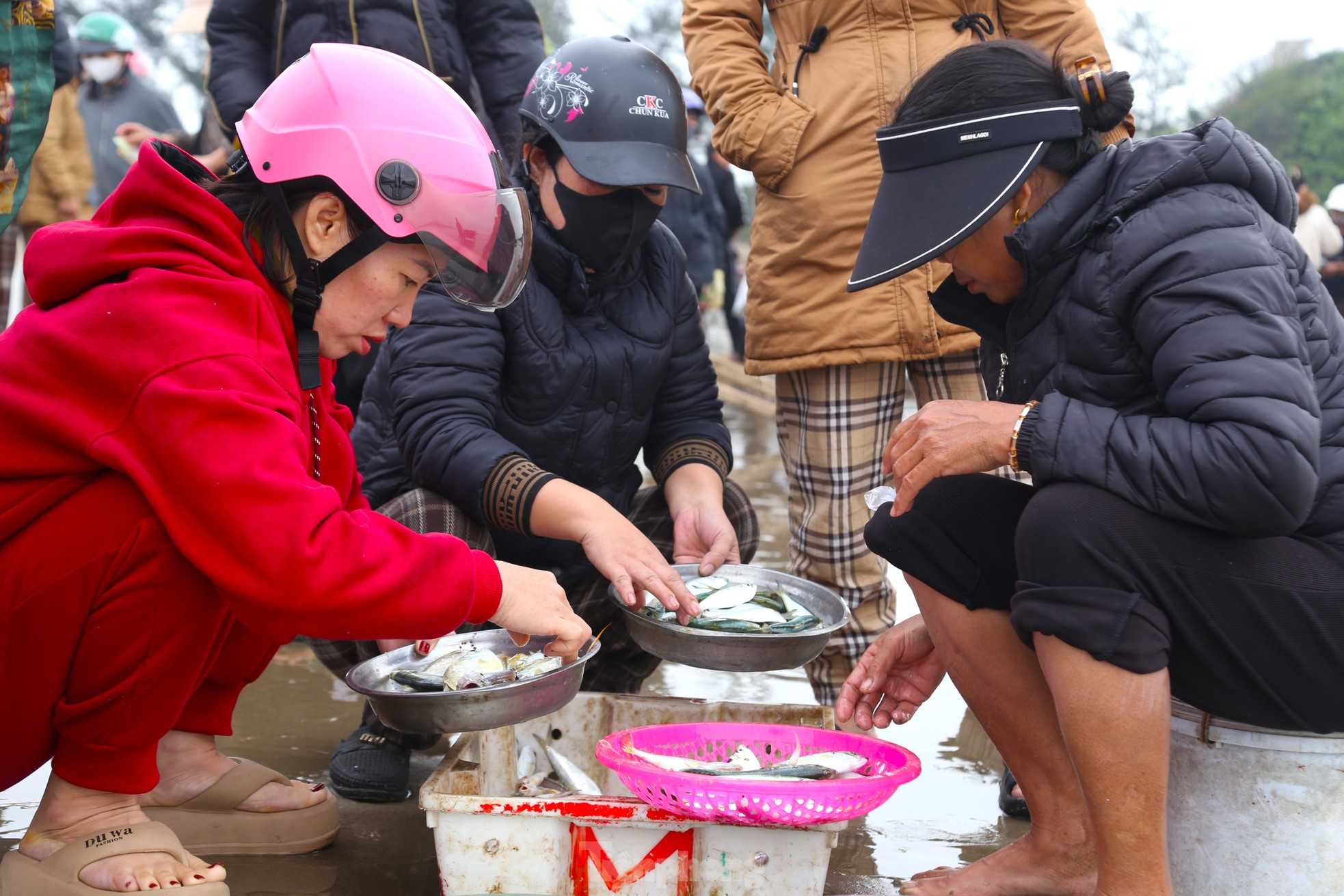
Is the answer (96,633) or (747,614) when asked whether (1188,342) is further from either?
(96,633)

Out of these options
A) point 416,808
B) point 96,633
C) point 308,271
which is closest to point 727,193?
point 416,808

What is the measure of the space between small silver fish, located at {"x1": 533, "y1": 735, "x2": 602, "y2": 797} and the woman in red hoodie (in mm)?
435

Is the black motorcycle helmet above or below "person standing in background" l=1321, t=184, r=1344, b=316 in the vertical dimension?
above

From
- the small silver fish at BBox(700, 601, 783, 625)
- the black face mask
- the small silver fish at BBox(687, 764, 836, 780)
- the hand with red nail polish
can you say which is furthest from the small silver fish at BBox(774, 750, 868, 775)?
the black face mask

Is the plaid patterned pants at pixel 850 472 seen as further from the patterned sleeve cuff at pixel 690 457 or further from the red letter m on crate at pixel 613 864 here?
the red letter m on crate at pixel 613 864

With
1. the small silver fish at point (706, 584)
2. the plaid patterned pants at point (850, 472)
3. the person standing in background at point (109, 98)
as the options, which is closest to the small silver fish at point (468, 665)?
the small silver fish at point (706, 584)

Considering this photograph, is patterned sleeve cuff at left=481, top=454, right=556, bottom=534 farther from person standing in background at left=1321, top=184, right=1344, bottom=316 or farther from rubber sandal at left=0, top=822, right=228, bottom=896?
person standing in background at left=1321, top=184, right=1344, bottom=316

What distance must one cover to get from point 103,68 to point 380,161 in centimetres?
635

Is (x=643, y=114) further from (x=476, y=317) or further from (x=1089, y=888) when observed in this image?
(x=1089, y=888)

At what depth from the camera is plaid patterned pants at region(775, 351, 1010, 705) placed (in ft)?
9.55

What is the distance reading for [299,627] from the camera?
69.3 inches

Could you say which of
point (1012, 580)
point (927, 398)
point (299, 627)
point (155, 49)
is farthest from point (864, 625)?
point (155, 49)

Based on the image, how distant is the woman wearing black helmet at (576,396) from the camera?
251 centimetres

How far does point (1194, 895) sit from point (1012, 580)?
0.58m
